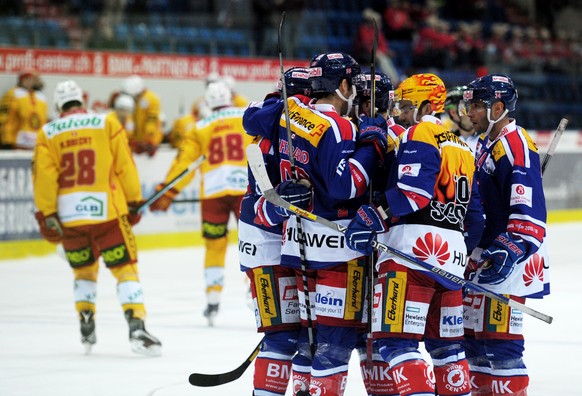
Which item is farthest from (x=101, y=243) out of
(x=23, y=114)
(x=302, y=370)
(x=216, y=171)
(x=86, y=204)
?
(x=23, y=114)

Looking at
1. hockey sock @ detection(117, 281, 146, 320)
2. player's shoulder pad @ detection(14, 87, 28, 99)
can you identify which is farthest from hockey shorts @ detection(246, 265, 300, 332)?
player's shoulder pad @ detection(14, 87, 28, 99)

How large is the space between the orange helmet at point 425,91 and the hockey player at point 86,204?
2.74 m

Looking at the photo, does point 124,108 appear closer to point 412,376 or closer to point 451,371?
point 451,371

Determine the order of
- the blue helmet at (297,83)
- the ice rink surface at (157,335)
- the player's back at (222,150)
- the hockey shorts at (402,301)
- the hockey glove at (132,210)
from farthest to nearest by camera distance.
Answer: the player's back at (222,150), the hockey glove at (132,210), the ice rink surface at (157,335), the blue helmet at (297,83), the hockey shorts at (402,301)

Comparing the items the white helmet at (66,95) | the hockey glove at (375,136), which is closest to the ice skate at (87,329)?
the white helmet at (66,95)

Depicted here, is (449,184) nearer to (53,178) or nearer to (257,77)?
(53,178)

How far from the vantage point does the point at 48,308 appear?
29.0 ft

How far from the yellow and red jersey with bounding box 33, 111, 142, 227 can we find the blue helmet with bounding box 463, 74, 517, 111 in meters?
2.85

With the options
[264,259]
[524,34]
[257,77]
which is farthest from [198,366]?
[524,34]

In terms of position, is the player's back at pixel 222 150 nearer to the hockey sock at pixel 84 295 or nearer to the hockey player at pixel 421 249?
the hockey sock at pixel 84 295

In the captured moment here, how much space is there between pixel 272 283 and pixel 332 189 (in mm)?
657

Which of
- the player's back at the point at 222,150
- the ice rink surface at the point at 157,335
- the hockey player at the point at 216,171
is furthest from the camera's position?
the player's back at the point at 222,150

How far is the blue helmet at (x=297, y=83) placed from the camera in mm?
4918

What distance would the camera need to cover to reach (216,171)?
8398 mm
